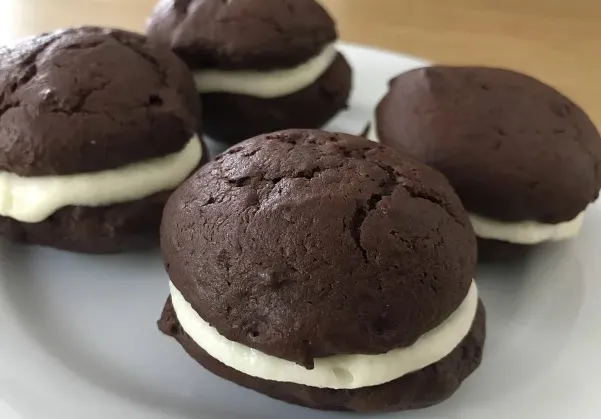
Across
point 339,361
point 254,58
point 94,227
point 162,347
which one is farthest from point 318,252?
point 254,58

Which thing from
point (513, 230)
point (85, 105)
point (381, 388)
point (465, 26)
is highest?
point (85, 105)

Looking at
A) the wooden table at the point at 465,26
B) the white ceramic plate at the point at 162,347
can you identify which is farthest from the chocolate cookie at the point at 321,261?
Answer: the wooden table at the point at 465,26

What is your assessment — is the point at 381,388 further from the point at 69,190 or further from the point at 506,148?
the point at 69,190

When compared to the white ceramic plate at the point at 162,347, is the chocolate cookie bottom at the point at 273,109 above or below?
above

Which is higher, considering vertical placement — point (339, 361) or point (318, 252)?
point (318, 252)

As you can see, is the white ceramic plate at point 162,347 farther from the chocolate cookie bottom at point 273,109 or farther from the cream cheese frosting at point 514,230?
the chocolate cookie bottom at point 273,109

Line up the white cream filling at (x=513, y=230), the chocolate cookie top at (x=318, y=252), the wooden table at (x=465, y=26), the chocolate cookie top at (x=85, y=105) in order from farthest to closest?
the wooden table at (x=465, y=26) → the white cream filling at (x=513, y=230) → the chocolate cookie top at (x=85, y=105) → the chocolate cookie top at (x=318, y=252)
